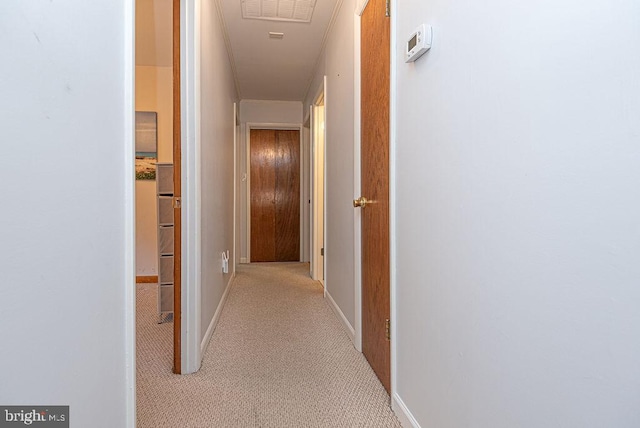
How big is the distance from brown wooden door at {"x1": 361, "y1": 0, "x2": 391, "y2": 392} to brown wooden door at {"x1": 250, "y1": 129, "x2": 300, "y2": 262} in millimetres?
3411

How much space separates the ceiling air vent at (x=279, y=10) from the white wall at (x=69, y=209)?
187 centimetres

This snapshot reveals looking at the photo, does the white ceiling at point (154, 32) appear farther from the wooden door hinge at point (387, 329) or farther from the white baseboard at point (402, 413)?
the white baseboard at point (402, 413)

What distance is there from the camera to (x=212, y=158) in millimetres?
2479

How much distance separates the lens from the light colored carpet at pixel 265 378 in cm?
150

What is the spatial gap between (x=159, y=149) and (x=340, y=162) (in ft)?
7.73

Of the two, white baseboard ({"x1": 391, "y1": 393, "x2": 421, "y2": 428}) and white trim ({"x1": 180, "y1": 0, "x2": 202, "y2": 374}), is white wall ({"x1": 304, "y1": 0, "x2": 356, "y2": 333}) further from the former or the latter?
white trim ({"x1": 180, "y1": 0, "x2": 202, "y2": 374})

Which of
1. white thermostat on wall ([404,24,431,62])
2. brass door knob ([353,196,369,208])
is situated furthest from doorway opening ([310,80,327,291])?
white thermostat on wall ([404,24,431,62])

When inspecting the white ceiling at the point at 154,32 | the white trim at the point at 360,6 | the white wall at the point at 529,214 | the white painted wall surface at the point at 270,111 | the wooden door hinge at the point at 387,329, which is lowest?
the wooden door hinge at the point at 387,329

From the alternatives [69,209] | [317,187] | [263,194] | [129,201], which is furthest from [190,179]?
[263,194]

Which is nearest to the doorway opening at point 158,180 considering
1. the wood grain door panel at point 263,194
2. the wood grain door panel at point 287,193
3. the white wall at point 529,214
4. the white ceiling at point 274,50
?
the white ceiling at point 274,50

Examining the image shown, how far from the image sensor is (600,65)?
619 mm

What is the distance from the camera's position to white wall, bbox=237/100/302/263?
206 inches

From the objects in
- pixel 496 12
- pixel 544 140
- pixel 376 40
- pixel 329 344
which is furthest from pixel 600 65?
pixel 329 344

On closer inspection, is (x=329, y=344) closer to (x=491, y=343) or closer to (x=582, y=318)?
(x=491, y=343)
